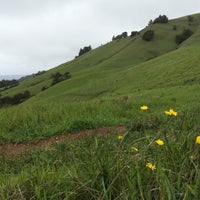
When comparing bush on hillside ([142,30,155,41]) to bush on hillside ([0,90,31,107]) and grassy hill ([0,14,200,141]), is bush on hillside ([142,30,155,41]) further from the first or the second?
bush on hillside ([0,90,31,107])

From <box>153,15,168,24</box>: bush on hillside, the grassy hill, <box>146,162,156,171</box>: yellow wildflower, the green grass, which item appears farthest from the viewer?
<box>153,15,168,24</box>: bush on hillside

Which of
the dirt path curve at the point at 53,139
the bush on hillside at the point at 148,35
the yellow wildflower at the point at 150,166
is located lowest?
the bush on hillside at the point at 148,35

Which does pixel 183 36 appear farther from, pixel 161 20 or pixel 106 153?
pixel 106 153

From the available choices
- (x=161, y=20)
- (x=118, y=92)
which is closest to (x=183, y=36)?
(x=161, y=20)

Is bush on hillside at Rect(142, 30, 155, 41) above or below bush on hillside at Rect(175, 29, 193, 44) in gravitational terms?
above

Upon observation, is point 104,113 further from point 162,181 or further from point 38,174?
point 162,181

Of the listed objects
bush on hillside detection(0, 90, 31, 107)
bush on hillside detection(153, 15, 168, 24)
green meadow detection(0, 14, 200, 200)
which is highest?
green meadow detection(0, 14, 200, 200)

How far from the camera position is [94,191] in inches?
135

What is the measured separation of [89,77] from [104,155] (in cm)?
4494

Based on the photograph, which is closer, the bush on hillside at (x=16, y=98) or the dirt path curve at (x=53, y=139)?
the dirt path curve at (x=53, y=139)

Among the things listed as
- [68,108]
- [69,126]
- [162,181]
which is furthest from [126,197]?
[68,108]

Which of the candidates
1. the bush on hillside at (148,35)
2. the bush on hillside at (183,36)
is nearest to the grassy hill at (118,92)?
the bush on hillside at (148,35)

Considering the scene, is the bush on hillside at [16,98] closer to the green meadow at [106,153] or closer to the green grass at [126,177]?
the green meadow at [106,153]

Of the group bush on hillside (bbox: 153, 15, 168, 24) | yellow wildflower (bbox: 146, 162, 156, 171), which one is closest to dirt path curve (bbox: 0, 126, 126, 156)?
yellow wildflower (bbox: 146, 162, 156, 171)
